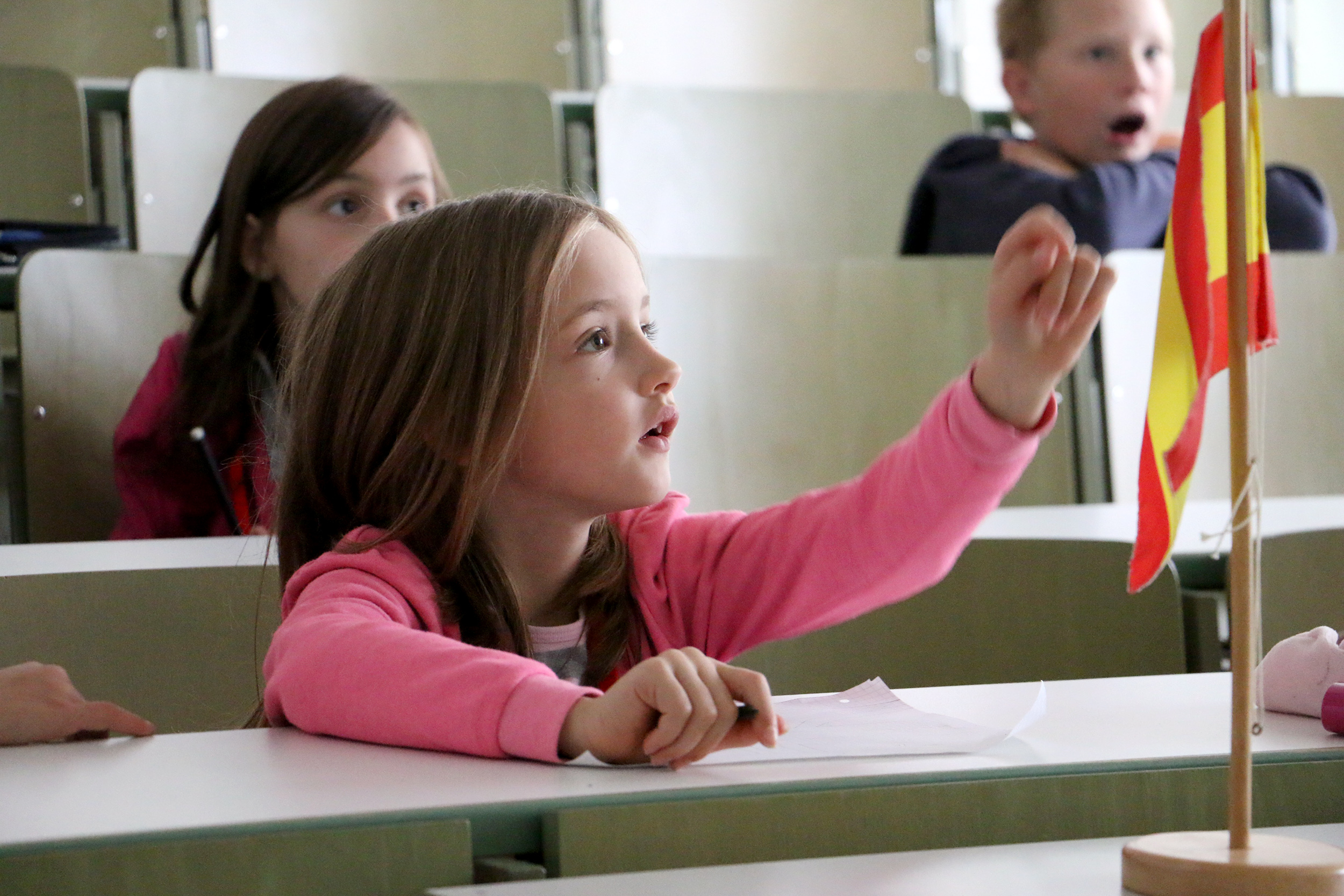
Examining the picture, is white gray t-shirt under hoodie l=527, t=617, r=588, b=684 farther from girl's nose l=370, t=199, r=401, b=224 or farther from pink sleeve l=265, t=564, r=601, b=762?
girl's nose l=370, t=199, r=401, b=224

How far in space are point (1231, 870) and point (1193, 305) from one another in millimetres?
209

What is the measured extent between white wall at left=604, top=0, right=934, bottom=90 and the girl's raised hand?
9.26ft

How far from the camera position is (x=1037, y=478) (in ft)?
7.38

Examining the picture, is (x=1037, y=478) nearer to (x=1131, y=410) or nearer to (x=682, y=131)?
A: (x=1131, y=410)

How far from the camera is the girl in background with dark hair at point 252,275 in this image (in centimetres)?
196

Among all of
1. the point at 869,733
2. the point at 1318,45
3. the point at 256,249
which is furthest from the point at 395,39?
the point at 869,733

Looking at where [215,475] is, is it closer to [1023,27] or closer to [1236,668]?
[1236,668]

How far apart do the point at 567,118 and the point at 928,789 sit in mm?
2733

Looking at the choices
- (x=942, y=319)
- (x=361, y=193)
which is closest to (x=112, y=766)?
(x=361, y=193)

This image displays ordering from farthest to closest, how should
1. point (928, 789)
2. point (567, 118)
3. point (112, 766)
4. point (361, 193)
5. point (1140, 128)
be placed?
1. point (567, 118)
2. point (1140, 128)
3. point (361, 193)
4. point (112, 766)
5. point (928, 789)

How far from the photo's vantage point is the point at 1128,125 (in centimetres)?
280

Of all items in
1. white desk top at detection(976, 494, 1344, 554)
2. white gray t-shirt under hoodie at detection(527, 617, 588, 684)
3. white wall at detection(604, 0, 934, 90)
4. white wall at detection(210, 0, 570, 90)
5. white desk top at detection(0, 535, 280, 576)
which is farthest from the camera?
white wall at detection(604, 0, 934, 90)

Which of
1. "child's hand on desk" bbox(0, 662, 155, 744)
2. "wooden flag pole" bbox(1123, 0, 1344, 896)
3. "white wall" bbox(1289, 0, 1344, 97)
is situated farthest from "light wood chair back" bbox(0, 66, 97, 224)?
"white wall" bbox(1289, 0, 1344, 97)

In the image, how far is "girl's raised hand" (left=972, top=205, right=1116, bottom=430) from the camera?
82 centimetres
